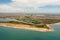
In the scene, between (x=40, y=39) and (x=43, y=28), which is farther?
(x=43, y=28)

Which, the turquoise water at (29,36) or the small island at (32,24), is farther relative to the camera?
the small island at (32,24)

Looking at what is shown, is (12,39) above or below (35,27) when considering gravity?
below

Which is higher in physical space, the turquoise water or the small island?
the small island

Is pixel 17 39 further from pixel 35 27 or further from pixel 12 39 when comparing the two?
pixel 35 27

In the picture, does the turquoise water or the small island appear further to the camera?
the small island

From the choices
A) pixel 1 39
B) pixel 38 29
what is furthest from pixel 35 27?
pixel 1 39

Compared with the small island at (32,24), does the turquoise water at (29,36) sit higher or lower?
lower

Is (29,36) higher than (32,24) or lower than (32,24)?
lower

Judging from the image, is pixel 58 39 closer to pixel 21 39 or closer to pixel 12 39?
pixel 21 39

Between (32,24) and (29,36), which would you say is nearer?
(29,36)
